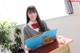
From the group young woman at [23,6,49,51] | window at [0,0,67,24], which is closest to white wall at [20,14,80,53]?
window at [0,0,67,24]

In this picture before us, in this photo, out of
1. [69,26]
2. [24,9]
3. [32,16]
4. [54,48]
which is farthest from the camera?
[69,26]

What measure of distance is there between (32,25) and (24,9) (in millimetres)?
703

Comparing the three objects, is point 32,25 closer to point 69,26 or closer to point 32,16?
point 32,16

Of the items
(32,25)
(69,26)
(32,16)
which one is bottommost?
(69,26)

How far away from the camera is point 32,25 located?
2.22 meters

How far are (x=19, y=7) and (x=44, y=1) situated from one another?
502mm

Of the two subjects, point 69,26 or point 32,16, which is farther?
point 69,26

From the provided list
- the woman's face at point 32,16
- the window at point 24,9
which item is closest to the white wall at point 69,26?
the window at point 24,9

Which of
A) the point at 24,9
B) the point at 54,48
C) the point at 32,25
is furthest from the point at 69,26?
the point at 54,48

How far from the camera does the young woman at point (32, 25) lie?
85.2 inches

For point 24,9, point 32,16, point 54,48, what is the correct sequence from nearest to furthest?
point 54,48 < point 32,16 < point 24,9

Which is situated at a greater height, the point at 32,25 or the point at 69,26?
the point at 32,25

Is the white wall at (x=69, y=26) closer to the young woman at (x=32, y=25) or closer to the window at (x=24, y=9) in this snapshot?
the window at (x=24, y=9)

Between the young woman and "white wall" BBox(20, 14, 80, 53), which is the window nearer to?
"white wall" BBox(20, 14, 80, 53)
